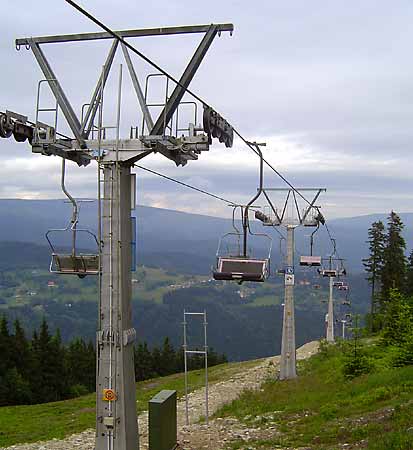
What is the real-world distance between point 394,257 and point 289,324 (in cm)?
3188

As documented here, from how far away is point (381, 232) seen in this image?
181 ft

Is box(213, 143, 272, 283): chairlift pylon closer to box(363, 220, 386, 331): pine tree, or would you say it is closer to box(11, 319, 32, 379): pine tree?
box(11, 319, 32, 379): pine tree

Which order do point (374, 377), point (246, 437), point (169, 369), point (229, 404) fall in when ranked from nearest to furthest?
1. point (246, 437)
2. point (374, 377)
3. point (229, 404)
4. point (169, 369)

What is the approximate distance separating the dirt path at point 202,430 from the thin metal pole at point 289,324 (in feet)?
5.84

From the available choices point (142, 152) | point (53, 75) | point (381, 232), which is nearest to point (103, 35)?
point (53, 75)

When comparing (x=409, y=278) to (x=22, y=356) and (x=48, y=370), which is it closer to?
(x=48, y=370)

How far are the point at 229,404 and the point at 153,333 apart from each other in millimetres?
133788

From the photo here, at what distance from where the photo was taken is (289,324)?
999 inches

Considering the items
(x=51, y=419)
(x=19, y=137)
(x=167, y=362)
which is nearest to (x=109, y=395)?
(x=19, y=137)

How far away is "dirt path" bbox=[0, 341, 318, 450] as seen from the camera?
14.9 m

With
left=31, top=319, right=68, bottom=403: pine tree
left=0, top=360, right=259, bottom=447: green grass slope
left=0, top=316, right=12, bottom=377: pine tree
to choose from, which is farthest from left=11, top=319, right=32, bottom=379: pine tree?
left=0, top=360, right=259, bottom=447: green grass slope

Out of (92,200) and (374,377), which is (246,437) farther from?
(92,200)

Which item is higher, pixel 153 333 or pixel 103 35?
pixel 103 35

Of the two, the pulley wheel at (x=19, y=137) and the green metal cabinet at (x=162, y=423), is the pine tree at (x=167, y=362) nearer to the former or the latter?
the green metal cabinet at (x=162, y=423)
